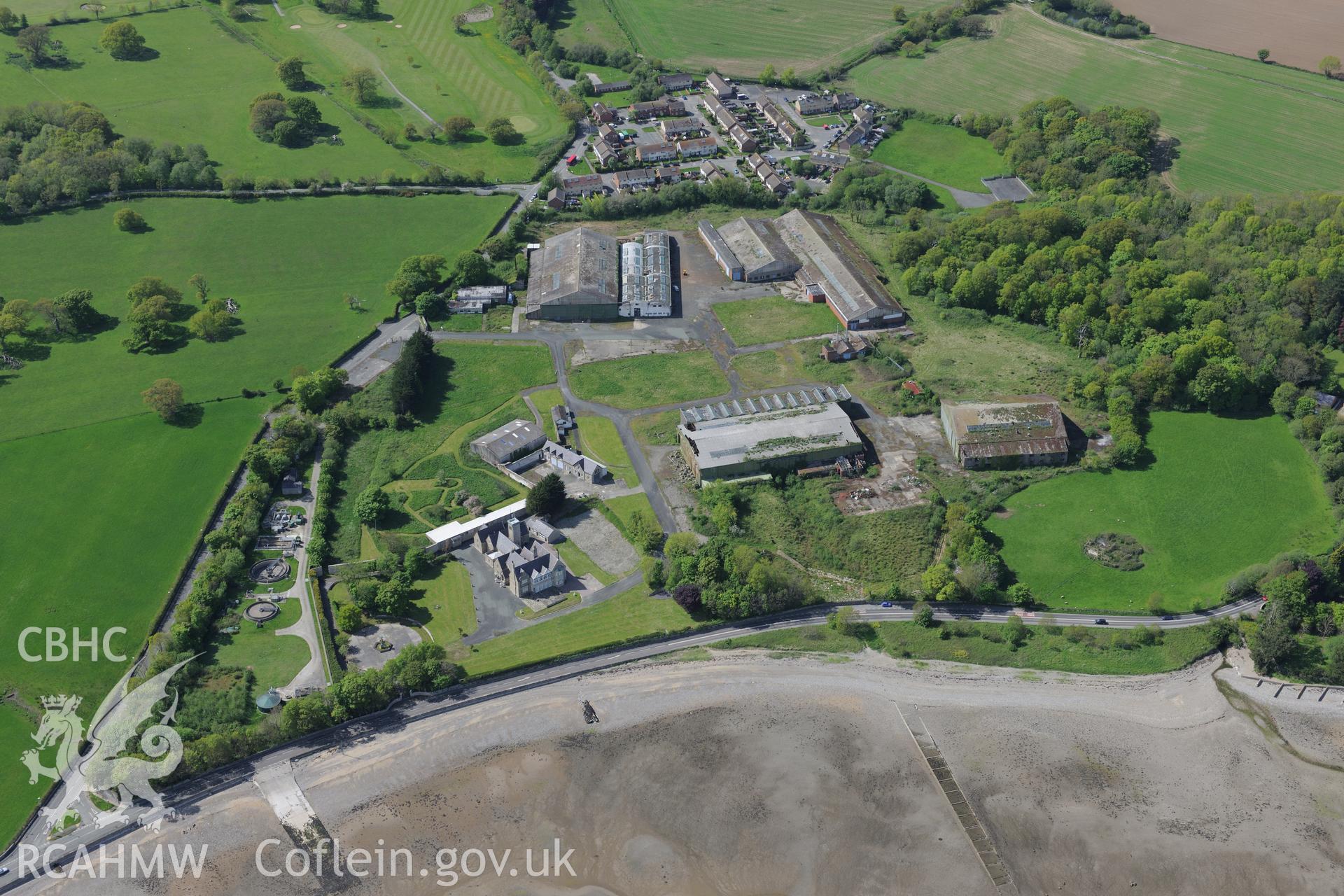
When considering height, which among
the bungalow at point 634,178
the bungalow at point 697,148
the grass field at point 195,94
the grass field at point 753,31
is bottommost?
the grass field at point 195,94

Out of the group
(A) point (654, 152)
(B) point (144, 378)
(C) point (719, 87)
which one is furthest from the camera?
(C) point (719, 87)

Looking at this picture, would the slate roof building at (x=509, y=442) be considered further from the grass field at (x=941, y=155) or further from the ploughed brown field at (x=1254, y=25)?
the ploughed brown field at (x=1254, y=25)

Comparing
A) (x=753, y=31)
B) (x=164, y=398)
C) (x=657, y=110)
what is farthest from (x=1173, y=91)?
(x=164, y=398)

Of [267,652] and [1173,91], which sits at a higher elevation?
[1173,91]

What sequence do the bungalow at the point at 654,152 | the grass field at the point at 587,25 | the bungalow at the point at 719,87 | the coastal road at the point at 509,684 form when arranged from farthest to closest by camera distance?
the grass field at the point at 587,25, the bungalow at the point at 719,87, the bungalow at the point at 654,152, the coastal road at the point at 509,684

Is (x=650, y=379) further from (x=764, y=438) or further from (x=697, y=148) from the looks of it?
(x=697, y=148)

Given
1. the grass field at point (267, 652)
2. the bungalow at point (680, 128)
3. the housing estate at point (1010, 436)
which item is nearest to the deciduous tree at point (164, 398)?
the grass field at point (267, 652)

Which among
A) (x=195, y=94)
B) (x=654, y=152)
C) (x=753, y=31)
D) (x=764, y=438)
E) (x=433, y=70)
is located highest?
(x=753, y=31)
